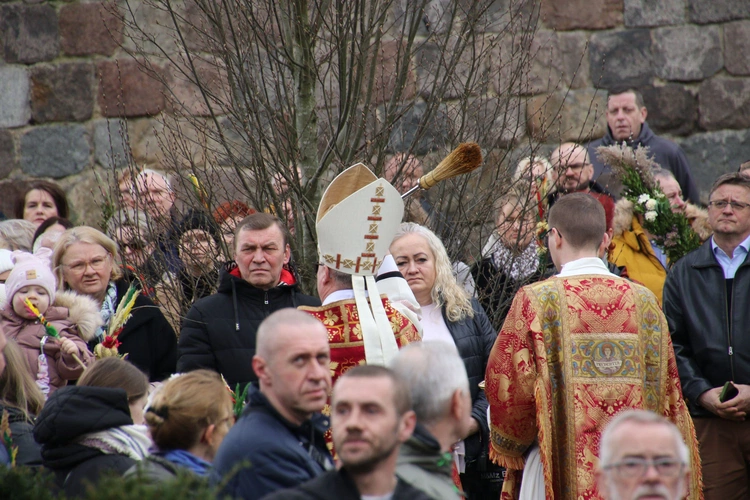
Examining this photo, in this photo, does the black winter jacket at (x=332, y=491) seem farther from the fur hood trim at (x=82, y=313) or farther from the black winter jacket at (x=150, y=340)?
the black winter jacket at (x=150, y=340)

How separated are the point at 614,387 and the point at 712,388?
116 cm

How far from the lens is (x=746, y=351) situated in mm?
6441

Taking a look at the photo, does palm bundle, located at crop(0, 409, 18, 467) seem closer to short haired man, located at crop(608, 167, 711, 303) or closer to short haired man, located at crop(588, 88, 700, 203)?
short haired man, located at crop(608, 167, 711, 303)

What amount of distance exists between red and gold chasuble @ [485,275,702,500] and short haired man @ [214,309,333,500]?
1.81 m

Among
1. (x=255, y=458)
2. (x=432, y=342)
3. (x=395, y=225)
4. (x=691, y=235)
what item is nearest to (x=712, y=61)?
(x=691, y=235)

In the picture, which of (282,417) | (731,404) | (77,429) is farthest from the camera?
(731,404)

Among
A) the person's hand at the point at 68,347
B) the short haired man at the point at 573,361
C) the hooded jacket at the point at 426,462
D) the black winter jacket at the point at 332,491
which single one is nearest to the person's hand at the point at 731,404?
the short haired man at the point at 573,361

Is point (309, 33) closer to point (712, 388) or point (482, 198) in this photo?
point (482, 198)

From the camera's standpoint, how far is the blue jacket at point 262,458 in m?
3.60

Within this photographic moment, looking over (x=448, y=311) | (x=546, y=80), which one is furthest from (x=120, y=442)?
(x=546, y=80)

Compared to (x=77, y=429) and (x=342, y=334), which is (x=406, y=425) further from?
(x=342, y=334)

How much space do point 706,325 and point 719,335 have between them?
0.09 meters

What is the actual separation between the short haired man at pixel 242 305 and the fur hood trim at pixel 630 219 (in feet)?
8.87

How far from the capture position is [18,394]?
5.12m
